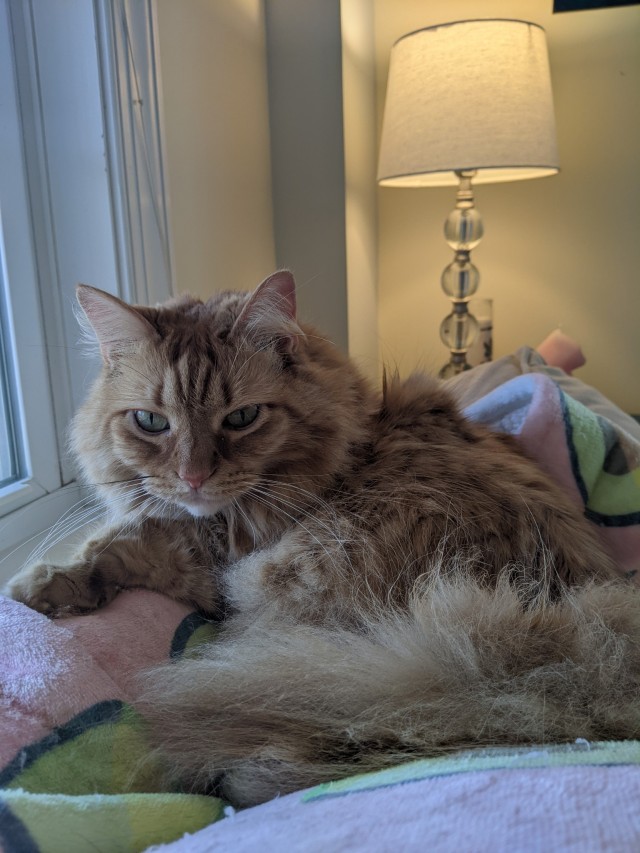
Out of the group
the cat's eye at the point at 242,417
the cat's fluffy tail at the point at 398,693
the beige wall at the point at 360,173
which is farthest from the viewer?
the beige wall at the point at 360,173

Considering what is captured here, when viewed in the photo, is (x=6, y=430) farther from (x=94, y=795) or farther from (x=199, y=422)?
(x=94, y=795)

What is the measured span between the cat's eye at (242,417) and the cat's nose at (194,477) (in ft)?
0.29

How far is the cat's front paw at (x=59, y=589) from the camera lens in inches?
32.3

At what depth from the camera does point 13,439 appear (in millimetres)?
1258

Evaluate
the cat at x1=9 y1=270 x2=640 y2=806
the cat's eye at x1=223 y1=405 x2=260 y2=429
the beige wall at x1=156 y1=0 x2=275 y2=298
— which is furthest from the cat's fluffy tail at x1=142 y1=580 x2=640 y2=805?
the beige wall at x1=156 y1=0 x2=275 y2=298

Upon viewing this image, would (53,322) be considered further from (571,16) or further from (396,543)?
(571,16)

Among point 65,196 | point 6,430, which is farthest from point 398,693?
point 65,196

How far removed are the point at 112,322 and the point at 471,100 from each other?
1.34 metres

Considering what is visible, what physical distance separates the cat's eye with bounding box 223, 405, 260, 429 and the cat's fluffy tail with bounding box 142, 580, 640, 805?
1.05 feet

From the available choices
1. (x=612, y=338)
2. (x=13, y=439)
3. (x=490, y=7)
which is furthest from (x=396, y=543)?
(x=490, y=7)

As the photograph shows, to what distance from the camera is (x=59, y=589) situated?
32.9 inches

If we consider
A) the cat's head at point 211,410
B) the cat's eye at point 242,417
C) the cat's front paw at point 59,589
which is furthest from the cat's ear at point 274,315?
the cat's front paw at point 59,589

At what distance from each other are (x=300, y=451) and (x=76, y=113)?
82 cm

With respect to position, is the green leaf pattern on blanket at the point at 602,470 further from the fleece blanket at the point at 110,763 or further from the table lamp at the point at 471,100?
the table lamp at the point at 471,100
